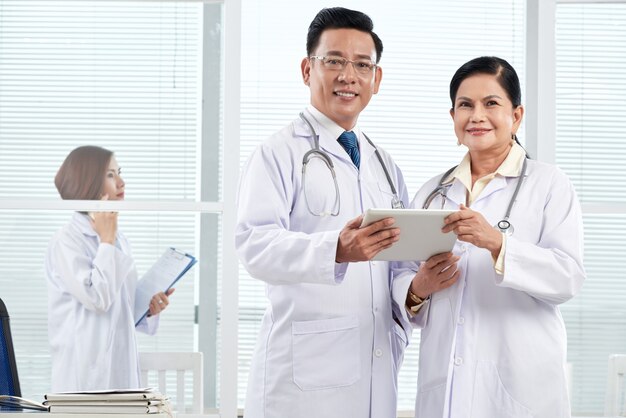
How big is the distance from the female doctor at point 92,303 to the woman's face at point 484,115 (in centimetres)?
128

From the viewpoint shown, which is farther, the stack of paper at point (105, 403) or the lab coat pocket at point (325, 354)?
the lab coat pocket at point (325, 354)

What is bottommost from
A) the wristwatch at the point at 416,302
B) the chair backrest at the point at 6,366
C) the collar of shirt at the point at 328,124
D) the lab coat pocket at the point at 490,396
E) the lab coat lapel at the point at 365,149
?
the lab coat pocket at the point at 490,396

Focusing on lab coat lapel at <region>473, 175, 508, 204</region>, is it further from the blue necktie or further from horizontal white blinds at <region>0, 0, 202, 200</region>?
horizontal white blinds at <region>0, 0, 202, 200</region>

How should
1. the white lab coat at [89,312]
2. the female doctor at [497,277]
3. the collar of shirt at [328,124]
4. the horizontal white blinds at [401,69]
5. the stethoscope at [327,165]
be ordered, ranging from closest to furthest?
the female doctor at [497,277]
the stethoscope at [327,165]
the collar of shirt at [328,124]
the white lab coat at [89,312]
the horizontal white blinds at [401,69]

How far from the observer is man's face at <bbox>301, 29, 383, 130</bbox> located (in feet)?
8.32

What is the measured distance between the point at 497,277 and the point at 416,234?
24 centimetres

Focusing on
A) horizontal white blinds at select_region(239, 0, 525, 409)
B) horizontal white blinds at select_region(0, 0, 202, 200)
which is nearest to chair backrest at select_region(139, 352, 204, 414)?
horizontal white blinds at select_region(239, 0, 525, 409)

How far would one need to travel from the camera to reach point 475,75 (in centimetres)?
249

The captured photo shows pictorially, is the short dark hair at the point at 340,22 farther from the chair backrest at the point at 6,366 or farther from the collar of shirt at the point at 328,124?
the chair backrest at the point at 6,366

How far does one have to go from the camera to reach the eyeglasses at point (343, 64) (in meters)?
2.54

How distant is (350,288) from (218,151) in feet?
3.17

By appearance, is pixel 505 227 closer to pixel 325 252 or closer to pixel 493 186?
pixel 493 186

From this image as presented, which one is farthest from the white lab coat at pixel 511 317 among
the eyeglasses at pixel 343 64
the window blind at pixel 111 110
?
the window blind at pixel 111 110

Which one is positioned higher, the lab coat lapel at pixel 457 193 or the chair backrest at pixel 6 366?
the lab coat lapel at pixel 457 193
